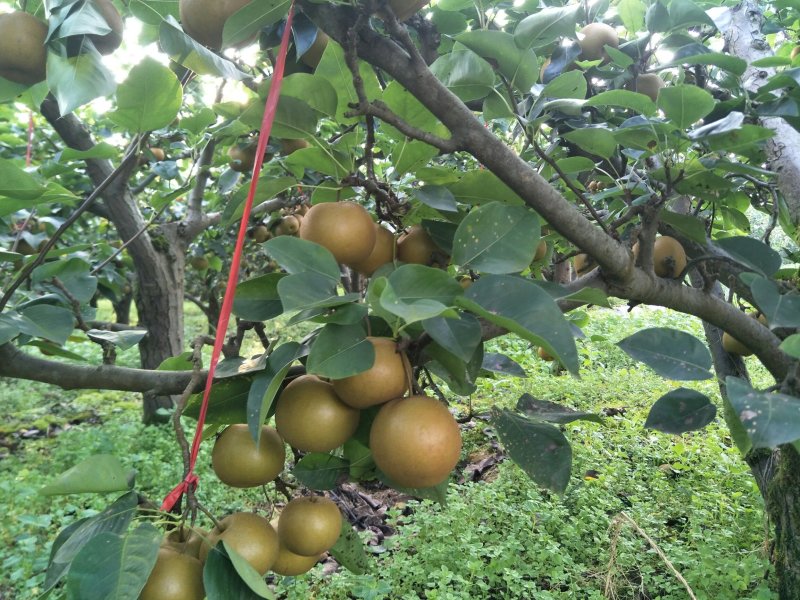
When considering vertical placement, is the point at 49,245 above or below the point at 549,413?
above

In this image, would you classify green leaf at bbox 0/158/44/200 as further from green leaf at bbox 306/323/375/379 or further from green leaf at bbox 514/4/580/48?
green leaf at bbox 514/4/580/48

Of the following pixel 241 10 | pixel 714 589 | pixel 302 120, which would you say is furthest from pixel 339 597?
pixel 241 10

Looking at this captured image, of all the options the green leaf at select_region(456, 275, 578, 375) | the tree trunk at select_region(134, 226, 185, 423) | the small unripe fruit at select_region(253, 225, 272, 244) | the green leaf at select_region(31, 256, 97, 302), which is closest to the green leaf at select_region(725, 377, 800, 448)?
the green leaf at select_region(456, 275, 578, 375)

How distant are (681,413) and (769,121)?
0.84 metres

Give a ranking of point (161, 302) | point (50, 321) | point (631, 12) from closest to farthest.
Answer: point (50, 321)
point (631, 12)
point (161, 302)

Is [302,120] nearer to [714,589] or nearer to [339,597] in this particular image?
[339,597]

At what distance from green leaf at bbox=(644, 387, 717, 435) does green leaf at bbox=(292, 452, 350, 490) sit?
1.38 ft

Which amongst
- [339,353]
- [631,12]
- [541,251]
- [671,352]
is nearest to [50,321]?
[339,353]

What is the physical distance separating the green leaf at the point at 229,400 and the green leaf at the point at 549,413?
39cm

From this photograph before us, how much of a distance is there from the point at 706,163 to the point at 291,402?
637 mm

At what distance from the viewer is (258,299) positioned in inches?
28.1

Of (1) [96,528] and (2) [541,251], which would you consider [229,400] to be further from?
(2) [541,251]

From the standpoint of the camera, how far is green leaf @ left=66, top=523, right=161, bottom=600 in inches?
19.8

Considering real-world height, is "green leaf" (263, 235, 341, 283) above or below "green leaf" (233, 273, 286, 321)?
above
